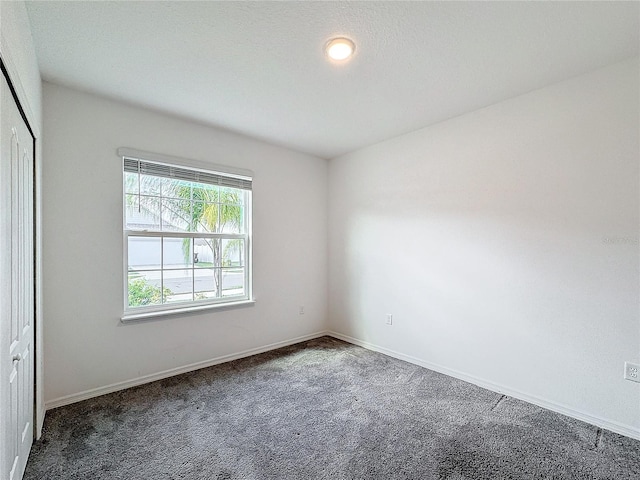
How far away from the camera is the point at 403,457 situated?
1.89 m

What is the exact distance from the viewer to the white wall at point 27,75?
4.29ft

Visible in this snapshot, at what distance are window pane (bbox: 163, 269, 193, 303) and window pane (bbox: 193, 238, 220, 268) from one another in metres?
0.15

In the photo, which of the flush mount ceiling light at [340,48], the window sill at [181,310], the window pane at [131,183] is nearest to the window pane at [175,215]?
the window pane at [131,183]

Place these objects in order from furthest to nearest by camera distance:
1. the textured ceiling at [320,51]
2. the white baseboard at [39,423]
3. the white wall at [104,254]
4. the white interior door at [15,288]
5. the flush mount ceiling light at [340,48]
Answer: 1. the white wall at [104,254]
2. the white baseboard at [39,423]
3. the flush mount ceiling light at [340,48]
4. the textured ceiling at [320,51]
5. the white interior door at [15,288]

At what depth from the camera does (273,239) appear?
385cm

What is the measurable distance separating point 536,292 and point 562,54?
172 centimetres

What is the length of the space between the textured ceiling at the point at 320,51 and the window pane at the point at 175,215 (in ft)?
2.87

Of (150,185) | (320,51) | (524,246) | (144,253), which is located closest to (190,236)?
(144,253)

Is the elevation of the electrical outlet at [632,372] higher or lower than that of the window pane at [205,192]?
lower

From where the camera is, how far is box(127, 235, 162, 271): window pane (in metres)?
2.87

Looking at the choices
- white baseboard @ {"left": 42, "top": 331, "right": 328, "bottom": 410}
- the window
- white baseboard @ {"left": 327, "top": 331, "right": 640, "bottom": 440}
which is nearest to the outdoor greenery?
the window

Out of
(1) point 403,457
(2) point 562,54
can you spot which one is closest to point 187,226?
(1) point 403,457

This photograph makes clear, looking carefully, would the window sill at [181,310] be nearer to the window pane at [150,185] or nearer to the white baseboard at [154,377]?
the white baseboard at [154,377]

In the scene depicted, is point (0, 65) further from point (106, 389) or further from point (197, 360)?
point (197, 360)
